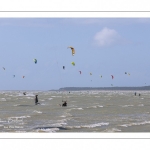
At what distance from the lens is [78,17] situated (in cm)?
1273

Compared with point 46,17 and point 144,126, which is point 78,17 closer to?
point 46,17
